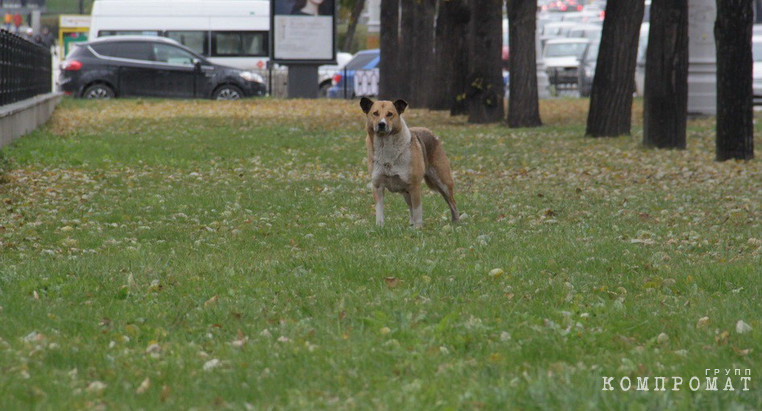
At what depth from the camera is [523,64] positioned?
2130 cm

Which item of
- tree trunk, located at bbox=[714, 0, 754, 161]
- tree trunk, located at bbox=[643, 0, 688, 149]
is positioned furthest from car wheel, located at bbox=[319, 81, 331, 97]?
tree trunk, located at bbox=[714, 0, 754, 161]

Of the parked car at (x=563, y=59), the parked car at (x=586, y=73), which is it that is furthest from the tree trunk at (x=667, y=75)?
the parked car at (x=563, y=59)

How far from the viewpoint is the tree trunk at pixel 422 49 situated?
30.2 m

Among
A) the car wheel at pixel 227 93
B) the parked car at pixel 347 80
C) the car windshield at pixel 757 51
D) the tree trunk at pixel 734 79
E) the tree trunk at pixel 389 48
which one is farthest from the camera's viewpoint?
the parked car at pixel 347 80

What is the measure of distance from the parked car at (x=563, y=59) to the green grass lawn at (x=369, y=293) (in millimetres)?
27817

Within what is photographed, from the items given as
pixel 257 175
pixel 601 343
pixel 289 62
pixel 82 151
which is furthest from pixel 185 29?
pixel 601 343

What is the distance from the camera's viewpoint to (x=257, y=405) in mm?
4363

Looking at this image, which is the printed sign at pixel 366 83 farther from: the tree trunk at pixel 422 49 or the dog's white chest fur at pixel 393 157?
the dog's white chest fur at pixel 393 157

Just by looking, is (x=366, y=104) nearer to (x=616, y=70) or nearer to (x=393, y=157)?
(x=393, y=157)

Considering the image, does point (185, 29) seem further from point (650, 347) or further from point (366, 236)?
point (650, 347)

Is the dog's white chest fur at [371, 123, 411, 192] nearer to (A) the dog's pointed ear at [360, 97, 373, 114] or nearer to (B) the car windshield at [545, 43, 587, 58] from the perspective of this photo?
(A) the dog's pointed ear at [360, 97, 373, 114]

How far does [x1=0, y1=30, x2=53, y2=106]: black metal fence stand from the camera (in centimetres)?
1841

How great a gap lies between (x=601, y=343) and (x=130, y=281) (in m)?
2.98

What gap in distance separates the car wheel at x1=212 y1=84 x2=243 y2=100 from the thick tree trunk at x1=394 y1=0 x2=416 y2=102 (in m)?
6.24
